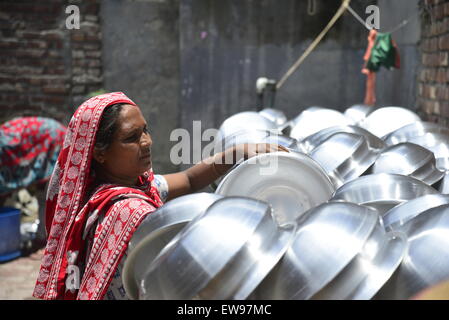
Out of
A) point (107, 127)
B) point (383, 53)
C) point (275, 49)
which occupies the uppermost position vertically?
point (275, 49)

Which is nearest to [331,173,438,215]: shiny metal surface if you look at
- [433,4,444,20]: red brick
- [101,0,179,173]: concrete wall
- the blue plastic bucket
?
[433,4,444,20]: red brick

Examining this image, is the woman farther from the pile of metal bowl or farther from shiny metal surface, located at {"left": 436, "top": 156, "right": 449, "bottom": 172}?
shiny metal surface, located at {"left": 436, "top": 156, "right": 449, "bottom": 172}

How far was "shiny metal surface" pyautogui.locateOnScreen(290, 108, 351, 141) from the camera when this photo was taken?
8.62 ft

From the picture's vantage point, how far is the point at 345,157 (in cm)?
183

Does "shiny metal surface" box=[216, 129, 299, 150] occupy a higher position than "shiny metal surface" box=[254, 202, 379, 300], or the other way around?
"shiny metal surface" box=[216, 129, 299, 150]

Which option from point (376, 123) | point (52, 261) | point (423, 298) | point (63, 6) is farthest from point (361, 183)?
point (63, 6)

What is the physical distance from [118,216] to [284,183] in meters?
0.50

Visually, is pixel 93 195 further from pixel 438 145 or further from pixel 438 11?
pixel 438 11

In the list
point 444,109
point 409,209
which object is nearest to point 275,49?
point 444,109

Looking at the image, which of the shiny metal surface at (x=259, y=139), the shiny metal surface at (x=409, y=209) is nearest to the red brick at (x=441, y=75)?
the shiny metal surface at (x=259, y=139)

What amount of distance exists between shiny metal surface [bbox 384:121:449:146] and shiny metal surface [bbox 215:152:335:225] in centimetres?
74

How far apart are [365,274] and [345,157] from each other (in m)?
0.85

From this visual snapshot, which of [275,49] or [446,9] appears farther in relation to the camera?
[275,49]

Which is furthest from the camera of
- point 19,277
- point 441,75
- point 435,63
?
point 19,277
